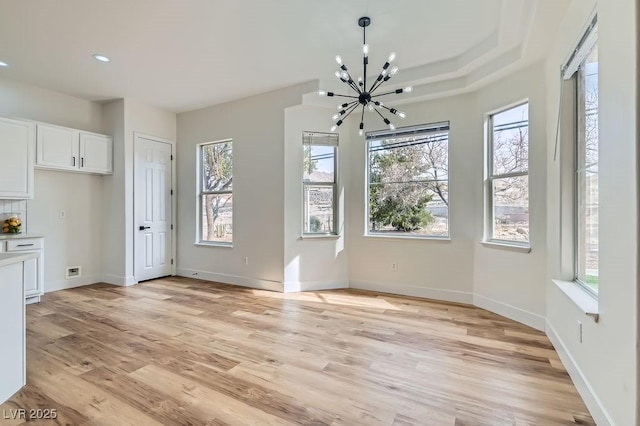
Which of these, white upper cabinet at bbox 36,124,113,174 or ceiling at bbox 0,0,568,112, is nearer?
ceiling at bbox 0,0,568,112

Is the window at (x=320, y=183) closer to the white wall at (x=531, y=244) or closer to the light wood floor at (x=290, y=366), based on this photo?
the light wood floor at (x=290, y=366)

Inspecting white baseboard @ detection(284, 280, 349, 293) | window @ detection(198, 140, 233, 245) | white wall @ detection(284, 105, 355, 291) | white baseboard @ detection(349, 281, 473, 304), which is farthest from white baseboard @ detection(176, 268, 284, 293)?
white baseboard @ detection(349, 281, 473, 304)

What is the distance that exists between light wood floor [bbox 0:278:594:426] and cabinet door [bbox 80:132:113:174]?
6.85 feet

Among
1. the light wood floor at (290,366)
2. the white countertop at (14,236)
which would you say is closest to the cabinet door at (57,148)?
the white countertop at (14,236)

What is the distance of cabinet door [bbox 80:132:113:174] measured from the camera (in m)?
4.80

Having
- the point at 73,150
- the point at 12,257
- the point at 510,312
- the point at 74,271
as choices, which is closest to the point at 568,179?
the point at 510,312

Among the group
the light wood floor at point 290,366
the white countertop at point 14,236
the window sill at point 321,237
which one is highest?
the white countertop at point 14,236

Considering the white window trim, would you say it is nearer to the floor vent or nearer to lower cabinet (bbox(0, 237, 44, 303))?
lower cabinet (bbox(0, 237, 44, 303))

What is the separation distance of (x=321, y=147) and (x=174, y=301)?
299cm

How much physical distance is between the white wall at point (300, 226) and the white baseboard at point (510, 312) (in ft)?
6.13

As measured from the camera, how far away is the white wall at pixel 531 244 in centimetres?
323

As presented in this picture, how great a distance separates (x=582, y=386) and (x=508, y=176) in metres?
2.27

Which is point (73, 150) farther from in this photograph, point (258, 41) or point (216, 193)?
point (258, 41)

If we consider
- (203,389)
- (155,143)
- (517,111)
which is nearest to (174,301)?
(203,389)
